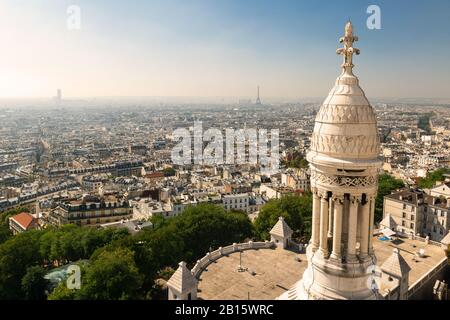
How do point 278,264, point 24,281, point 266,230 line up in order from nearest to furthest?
point 278,264
point 24,281
point 266,230

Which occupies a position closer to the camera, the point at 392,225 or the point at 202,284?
the point at 202,284

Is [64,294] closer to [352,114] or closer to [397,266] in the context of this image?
[397,266]

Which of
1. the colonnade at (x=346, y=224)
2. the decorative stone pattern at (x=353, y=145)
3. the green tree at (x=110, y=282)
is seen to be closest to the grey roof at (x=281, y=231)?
the green tree at (x=110, y=282)

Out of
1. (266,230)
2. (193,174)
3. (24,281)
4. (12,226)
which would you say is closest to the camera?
(24,281)

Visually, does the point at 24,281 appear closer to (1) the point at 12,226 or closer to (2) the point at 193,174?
(1) the point at 12,226

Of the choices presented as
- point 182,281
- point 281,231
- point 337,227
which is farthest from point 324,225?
point 281,231
